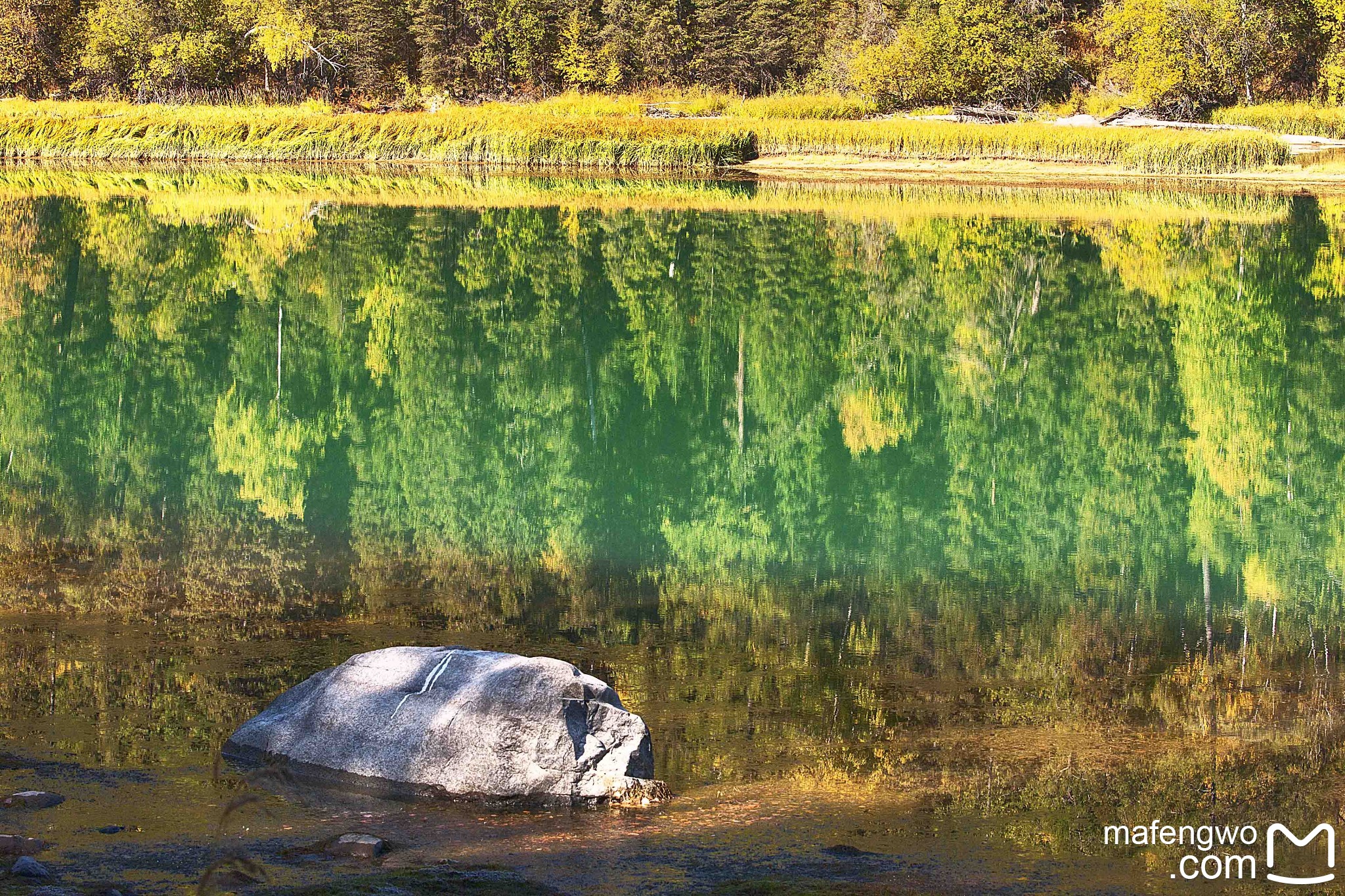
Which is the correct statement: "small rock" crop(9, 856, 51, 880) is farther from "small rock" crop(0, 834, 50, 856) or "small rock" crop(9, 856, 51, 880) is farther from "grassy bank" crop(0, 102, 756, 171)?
"grassy bank" crop(0, 102, 756, 171)

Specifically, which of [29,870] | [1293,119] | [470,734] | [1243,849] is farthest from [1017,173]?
[29,870]

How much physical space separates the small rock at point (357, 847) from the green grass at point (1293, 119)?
46.3m

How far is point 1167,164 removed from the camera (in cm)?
4234

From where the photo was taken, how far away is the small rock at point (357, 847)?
5.08m

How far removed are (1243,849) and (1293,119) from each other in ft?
150

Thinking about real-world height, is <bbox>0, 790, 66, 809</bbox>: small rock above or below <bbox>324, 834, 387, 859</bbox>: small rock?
above

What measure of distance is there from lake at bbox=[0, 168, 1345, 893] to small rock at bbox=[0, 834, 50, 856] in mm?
76

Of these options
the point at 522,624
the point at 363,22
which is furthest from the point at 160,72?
the point at 522,624

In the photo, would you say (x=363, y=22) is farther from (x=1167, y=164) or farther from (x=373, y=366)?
(x=373, y=366)

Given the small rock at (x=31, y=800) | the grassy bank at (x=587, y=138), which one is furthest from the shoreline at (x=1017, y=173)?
the small rock at (x=31, y=800)

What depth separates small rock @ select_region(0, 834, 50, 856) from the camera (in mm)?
4859

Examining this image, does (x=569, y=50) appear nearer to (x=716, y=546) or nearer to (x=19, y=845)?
(x=716, y=546)

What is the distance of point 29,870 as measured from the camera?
4609 millimetres

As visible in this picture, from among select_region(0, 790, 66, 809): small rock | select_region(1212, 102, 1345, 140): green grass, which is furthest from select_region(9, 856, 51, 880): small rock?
select_region(1212, 102, 1345, 140): green grass
